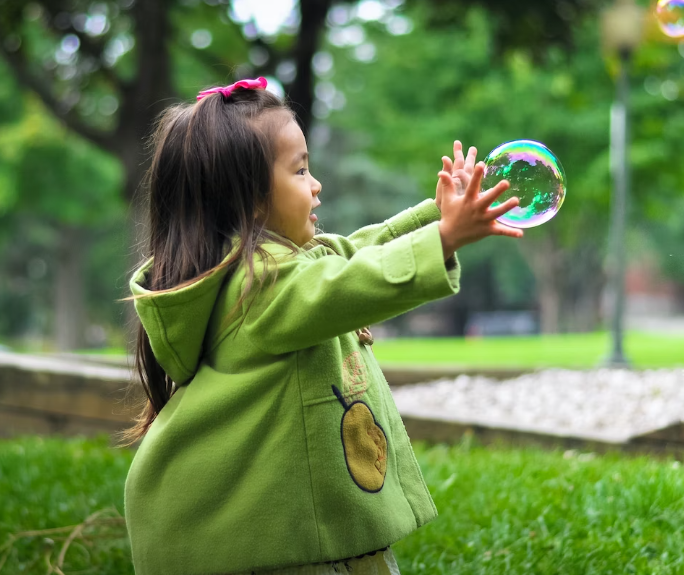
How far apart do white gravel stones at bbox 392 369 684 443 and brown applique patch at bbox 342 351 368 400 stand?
286cm

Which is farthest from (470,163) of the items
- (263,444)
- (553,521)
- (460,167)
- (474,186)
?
(553,521)

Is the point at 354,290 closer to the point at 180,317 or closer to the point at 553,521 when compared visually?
the point at 180,317

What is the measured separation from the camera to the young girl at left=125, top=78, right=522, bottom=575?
180 centimetres

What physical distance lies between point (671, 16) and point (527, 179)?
2.46m

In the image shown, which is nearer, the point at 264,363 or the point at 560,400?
the point at 264,363

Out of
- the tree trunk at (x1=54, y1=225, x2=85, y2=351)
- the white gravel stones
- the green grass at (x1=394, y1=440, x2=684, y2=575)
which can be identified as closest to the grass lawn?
the green grass at (x1=394, y1=440, x2=684, y2=575)

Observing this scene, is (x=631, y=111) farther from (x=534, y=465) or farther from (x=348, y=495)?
(x=348, y=495)

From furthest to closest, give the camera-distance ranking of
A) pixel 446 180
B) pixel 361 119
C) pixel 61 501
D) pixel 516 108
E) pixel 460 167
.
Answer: pixel 361 119
pixel 516 108
pixel 61 501
pixel 460 167
pixel 446 180

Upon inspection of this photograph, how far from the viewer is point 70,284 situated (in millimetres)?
26703

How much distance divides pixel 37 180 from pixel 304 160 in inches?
689

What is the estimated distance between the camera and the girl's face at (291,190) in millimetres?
2021

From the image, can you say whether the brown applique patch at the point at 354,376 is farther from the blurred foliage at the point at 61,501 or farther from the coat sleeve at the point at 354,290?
the blurred foliage at the point at 61,501

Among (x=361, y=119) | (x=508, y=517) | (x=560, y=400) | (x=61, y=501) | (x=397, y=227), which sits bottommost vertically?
(x=361, y=119)

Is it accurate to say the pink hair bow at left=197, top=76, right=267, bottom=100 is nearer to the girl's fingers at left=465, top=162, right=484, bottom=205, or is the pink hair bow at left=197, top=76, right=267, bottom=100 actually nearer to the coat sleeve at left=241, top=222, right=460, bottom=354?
the coat sleeve at left=241, top=222, right=460, bottom=354
